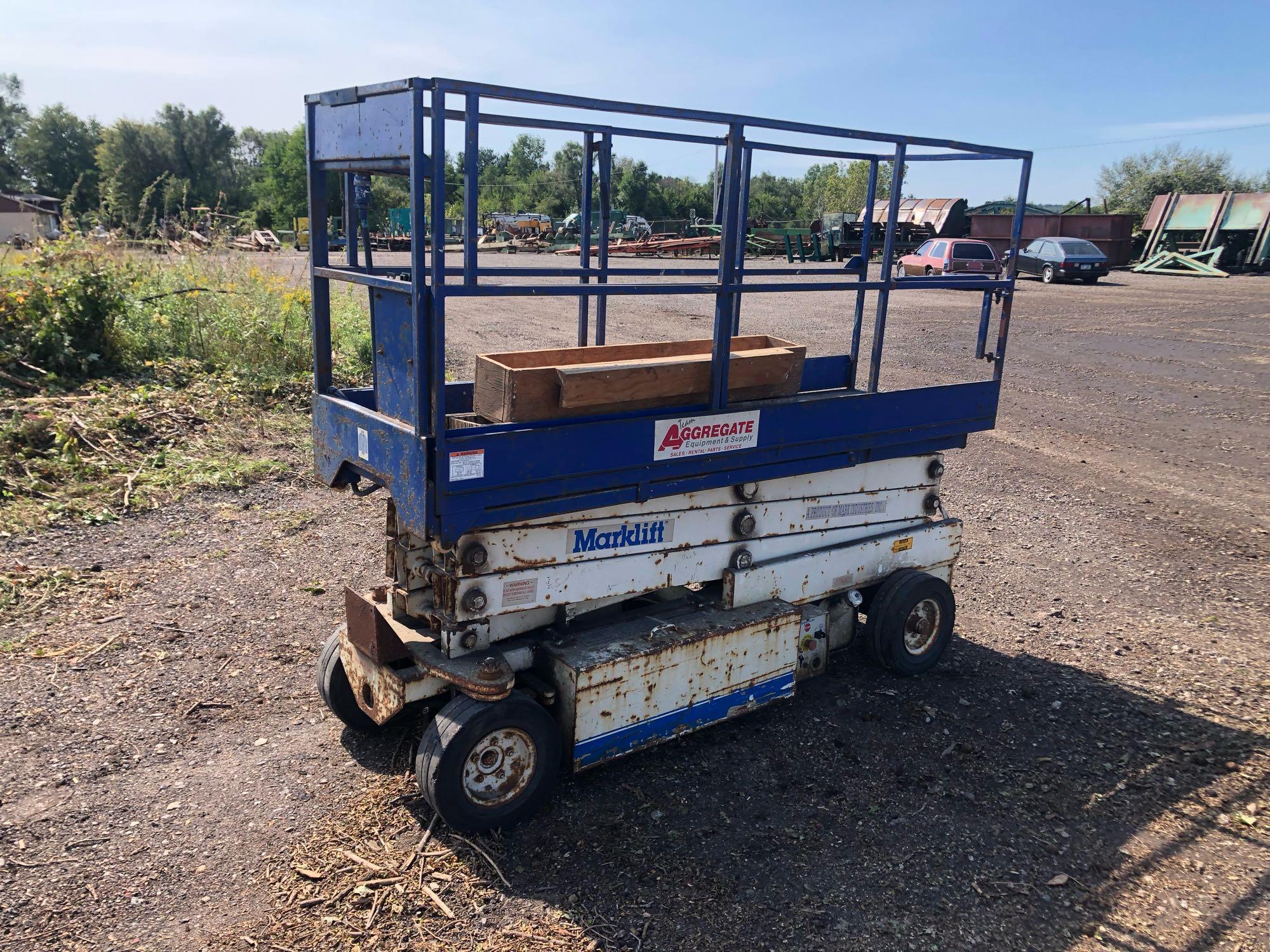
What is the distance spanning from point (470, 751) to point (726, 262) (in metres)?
2.39

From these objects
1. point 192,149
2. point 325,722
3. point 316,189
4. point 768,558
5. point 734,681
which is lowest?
point 325,722

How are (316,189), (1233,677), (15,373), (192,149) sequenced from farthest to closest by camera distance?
(192,149), (15,373), (1233,677), (316,189)

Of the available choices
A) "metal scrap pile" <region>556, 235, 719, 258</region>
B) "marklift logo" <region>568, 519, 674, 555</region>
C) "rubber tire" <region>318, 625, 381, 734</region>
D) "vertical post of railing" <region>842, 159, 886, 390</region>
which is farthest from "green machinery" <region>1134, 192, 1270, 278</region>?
"rubber tire" <region>318, 625, 381, 734</region>

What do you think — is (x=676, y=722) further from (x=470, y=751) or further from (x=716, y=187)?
(x=716, y=187)

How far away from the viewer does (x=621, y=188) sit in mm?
35469

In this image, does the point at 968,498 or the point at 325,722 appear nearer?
the point at 325,722

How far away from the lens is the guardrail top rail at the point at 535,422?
336 centimetres

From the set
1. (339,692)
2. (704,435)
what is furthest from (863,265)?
(339,692)

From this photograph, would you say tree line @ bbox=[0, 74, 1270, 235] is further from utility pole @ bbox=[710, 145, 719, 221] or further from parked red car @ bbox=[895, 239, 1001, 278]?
utility pole @ bbox=[710, 145, 719, 221]

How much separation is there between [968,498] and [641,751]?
5.26m

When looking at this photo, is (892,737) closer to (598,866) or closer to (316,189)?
(598,866)

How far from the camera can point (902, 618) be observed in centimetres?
512

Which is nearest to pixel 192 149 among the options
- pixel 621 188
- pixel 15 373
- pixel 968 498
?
pixel 621 188

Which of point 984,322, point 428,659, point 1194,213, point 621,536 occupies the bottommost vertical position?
point 428,659
